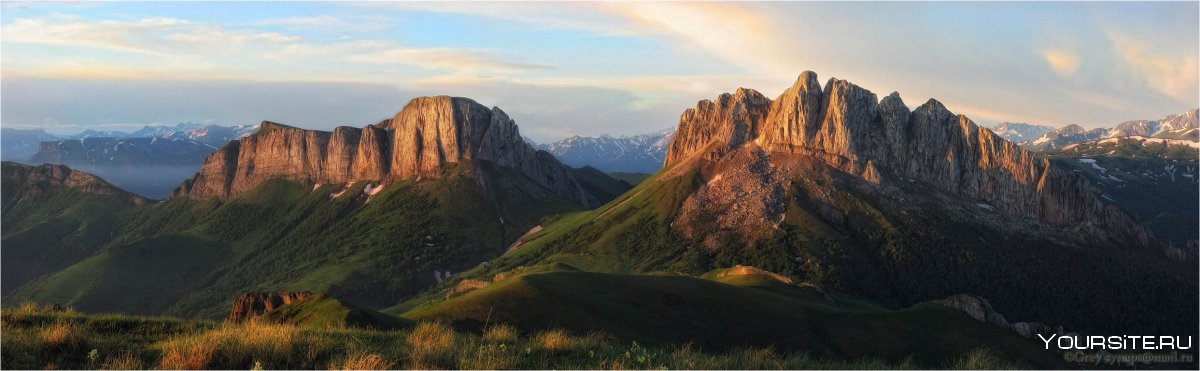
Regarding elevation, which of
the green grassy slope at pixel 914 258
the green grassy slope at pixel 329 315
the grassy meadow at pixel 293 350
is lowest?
the green grassy slope at pixel 914 258

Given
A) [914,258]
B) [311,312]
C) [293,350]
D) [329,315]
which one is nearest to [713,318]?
[311,312]

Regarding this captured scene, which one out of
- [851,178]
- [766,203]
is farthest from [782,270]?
[851,178]

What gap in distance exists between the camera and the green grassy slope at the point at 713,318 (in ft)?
190

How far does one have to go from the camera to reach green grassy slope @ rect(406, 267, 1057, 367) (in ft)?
190

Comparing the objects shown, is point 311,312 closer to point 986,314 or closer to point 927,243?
point 986,314

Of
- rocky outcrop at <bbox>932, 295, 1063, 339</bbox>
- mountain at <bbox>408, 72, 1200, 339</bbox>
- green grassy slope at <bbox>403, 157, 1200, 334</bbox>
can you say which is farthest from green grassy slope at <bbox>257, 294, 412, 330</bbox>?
mountain at <bbox>408, 72, 1200, 339</bbox>

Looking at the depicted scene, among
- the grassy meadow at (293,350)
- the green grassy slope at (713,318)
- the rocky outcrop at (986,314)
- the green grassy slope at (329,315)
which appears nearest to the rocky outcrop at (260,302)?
the green grassy slope at (329,315)

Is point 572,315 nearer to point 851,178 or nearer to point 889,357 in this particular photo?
point 889,357

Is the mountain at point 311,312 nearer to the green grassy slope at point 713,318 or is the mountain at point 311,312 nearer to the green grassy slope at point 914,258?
the green grassy slope at point 713,318

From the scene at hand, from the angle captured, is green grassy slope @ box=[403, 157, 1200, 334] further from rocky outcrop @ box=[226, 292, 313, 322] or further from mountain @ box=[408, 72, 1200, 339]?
rocky outcrop @ box=[226, 292, 313, 322]

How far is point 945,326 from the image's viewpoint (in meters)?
69.9

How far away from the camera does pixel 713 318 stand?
71438 mm

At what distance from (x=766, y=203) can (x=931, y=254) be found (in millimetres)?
40543

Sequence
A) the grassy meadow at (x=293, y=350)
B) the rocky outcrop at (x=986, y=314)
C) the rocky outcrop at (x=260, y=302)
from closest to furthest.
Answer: the grassy meadow at (x=293, y=350) → the rocky outcrop at (x=260, y=302) → the rocky outcrop at (x=986, y=314)
